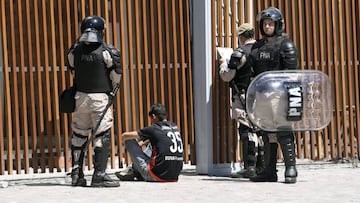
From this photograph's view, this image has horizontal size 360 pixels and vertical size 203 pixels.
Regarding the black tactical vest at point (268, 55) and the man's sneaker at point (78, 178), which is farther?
the black tactical vest at point (268, 55)

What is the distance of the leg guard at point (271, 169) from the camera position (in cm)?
1143

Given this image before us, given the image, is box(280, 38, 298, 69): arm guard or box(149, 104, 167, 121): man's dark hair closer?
box(280, 38, 298, 69): arm guard

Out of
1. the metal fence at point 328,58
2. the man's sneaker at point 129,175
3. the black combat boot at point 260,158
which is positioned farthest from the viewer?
the metal fence at point 328,58

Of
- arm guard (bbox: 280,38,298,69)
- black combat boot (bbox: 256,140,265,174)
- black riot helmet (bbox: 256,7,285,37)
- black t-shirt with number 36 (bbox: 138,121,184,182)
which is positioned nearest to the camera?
arm guard (bbox: 280,38,298,69)

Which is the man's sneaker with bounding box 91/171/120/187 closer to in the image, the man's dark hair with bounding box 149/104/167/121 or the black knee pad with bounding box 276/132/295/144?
the man's dark hair with bounding box 149/104/167/121

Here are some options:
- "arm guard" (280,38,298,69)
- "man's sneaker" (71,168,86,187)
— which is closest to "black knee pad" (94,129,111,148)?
"man's sneaker" (71,168,86,187)

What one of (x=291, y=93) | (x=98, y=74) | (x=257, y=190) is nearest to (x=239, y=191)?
(x=257, y=190)

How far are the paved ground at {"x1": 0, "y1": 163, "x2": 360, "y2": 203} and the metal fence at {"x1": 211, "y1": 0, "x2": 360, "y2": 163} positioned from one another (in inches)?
20.3

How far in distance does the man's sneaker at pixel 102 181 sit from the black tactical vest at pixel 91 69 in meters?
0.91

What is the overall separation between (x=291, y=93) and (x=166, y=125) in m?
1.48

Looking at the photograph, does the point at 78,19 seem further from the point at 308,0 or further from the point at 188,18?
the point at 308,0

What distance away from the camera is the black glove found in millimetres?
11742

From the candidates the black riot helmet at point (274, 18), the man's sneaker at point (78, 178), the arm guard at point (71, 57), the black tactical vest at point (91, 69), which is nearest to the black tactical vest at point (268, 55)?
the black riot helmet at point (274, 18)

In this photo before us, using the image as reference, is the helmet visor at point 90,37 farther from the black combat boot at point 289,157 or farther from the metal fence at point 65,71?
the black combat boot at point 289,157
